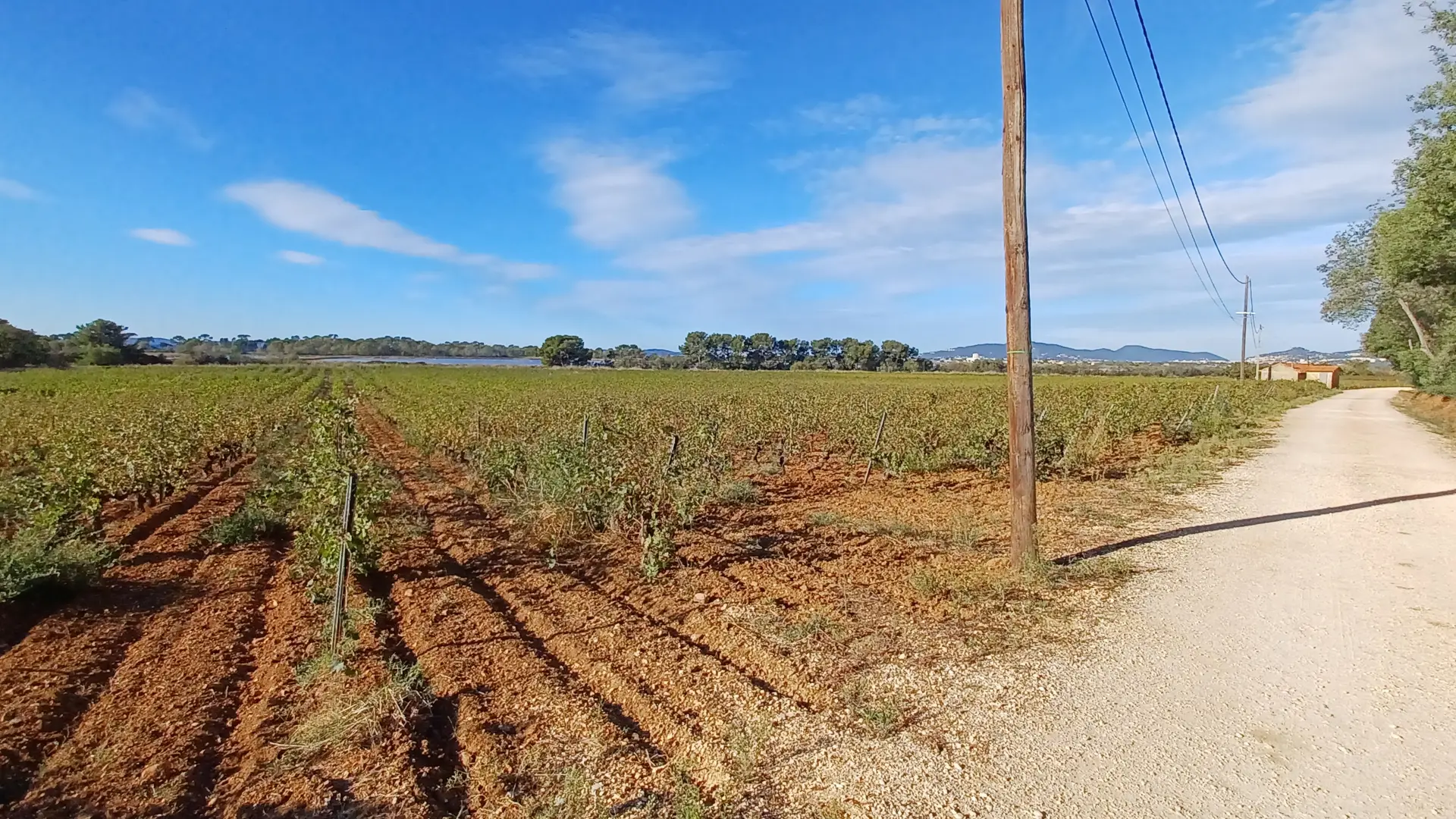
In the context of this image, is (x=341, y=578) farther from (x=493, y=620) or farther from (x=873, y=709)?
(x=873, y=709)

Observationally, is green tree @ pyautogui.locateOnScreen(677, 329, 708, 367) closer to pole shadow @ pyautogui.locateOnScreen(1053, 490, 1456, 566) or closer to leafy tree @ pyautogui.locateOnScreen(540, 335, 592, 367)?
leafy tree @ pyautogui.locateOnScreen(540, 335, 592, 367)

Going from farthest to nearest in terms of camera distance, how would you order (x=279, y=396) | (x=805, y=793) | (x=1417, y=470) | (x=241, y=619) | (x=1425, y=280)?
(x=279, y=396), (x=1425, y=280), (x=1417, y=470), (x=241, y=619), (x=805, y=793)

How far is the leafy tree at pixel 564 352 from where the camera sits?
114 meters

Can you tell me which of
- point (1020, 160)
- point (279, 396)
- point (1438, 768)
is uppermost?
point (1020, 160)

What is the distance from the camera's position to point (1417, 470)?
494 inches

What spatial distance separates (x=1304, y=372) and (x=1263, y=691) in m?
78.6

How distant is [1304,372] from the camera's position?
6406cm

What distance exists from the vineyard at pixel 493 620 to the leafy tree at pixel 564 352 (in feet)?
337

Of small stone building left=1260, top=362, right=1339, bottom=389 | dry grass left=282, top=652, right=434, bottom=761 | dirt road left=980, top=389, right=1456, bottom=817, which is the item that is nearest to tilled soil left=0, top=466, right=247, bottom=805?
dry grass left=282, top=652, right=434, bottom=761

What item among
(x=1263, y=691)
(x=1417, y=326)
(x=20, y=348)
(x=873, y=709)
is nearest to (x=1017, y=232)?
(x=1263, y=691)

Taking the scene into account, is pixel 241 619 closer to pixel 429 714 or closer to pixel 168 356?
pixel 429 714

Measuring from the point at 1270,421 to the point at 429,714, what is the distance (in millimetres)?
28332

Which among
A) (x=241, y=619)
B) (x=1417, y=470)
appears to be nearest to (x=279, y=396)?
(x=241, y=619)

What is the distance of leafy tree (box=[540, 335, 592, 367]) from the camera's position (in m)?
114
